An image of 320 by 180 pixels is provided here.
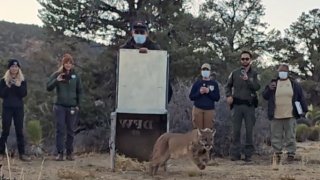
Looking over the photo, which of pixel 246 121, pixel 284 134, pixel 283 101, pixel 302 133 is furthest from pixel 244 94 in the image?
pixel 302 133

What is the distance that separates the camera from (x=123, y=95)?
33.0 ft

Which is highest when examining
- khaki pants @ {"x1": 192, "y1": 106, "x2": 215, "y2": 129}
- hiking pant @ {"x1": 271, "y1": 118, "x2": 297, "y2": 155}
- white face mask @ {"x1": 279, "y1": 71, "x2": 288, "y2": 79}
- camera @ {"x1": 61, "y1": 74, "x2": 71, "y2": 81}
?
white face mask @ {"x1": 279, "y1": 71, "x2": 288, "y2": 79}

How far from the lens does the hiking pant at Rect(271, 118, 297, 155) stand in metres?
12.1

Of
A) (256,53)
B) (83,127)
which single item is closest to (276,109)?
(83,127)

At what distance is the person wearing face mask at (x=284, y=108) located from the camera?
12.0 m

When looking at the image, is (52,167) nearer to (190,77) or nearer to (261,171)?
(261,171)

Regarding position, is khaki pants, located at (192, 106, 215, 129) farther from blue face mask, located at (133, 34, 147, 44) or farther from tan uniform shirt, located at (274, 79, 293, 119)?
blue face mask, located at (133, 34, 147, 44)

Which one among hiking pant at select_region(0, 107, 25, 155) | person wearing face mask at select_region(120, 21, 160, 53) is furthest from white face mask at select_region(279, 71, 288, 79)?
hiking pant at select_region(0, 107, 25, 155)

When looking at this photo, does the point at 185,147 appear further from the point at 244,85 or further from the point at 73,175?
the point at 244,85

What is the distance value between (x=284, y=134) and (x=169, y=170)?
3033 millimetres

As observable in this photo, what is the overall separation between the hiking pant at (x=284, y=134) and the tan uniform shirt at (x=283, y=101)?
6.3 inches

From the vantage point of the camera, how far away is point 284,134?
Result: 1231 cm

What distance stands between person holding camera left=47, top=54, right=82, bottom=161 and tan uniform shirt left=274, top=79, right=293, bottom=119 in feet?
12.3

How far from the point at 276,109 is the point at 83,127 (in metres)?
9.75
